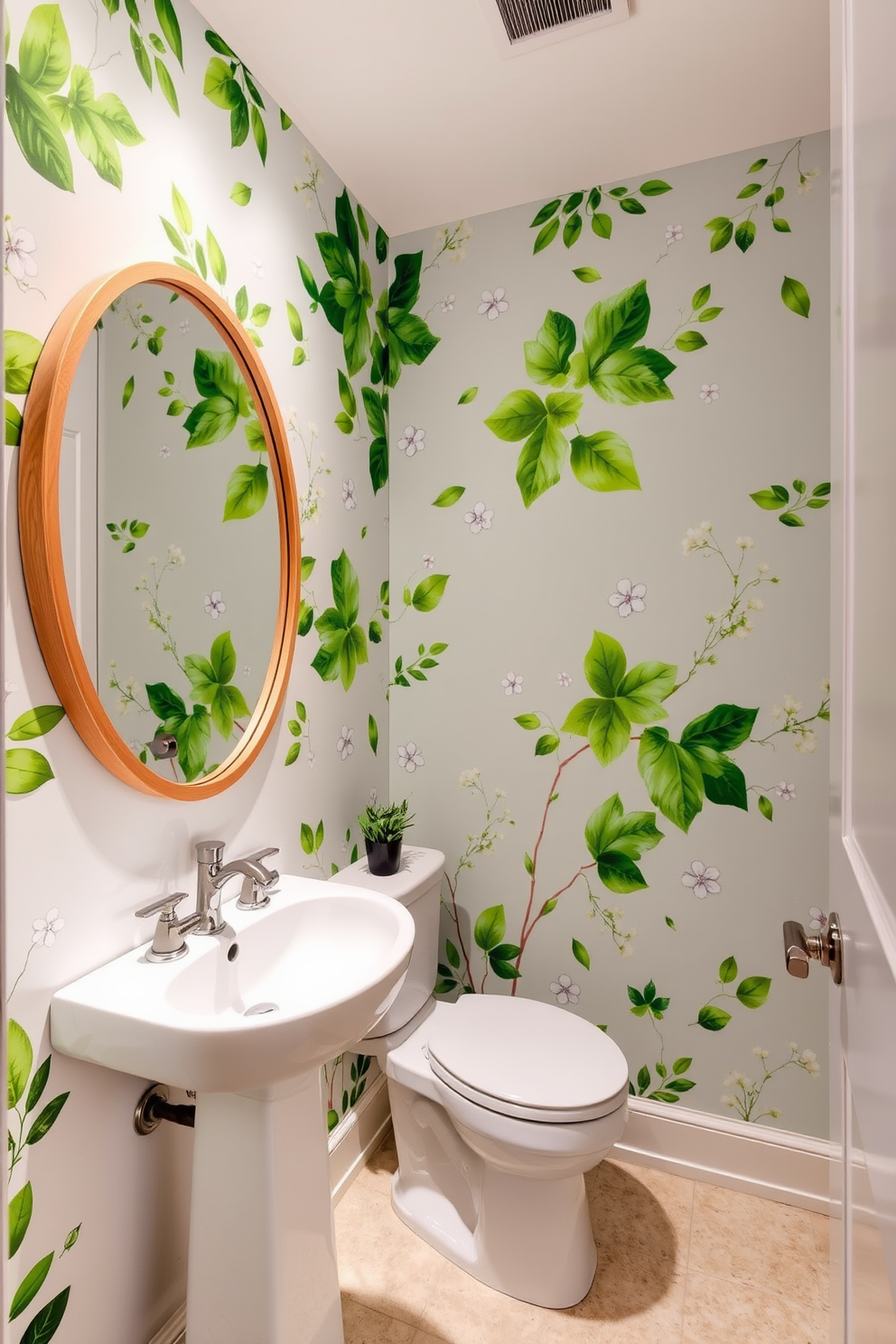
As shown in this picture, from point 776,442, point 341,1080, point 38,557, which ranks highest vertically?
point 776,442

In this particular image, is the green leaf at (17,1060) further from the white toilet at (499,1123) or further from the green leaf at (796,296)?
the green leaf at (796,296)

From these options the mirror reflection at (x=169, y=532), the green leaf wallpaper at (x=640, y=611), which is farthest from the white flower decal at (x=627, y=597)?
the mirror reflection at (x=169, y=532)

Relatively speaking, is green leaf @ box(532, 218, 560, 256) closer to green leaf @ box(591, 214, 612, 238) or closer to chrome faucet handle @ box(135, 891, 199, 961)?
green leaf @ box(591, 214, 612, 238)

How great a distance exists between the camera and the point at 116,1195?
3.97 feet

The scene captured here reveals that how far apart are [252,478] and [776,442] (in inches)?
46.9

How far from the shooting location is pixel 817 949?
2.66 feet

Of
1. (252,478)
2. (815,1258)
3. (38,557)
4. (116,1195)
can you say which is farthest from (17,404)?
(815,1258)

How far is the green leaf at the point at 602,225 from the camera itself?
1.90 metres

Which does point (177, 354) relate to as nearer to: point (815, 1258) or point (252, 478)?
point (252, 478)

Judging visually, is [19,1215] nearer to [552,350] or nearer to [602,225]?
[552,350]

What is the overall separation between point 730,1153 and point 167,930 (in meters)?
1.47

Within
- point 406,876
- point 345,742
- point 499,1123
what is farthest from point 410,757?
point 499,1123

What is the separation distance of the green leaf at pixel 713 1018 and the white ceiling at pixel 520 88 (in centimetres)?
203

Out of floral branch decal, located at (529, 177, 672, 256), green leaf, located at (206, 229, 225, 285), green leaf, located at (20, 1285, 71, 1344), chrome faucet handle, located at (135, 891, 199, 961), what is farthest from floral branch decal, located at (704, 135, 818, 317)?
green leaf, located at (20, 1285, 71, 1344)
